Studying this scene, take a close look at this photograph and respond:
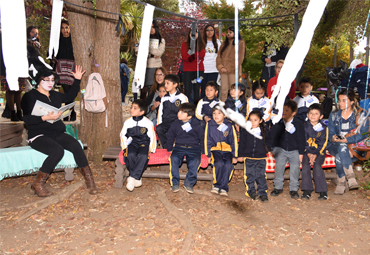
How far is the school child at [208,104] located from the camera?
Result: 5426 millimetres

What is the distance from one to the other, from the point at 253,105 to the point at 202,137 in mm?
1302

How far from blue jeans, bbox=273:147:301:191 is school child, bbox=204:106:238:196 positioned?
65 cm

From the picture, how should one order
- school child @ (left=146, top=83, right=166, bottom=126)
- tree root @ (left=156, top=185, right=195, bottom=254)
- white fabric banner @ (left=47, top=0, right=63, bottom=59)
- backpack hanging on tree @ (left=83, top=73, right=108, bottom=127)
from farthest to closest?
school child @ (left=146, top=83, right=166, bottom=126) → backpack hanging on tree @ (left=83, top=73, right=108, bottom=127) → white fabric banner @ (left=47, top=0, right=63, bottom=59) → tree root @ (left=156, top=185, right=195, bottom=254)

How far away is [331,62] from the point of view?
46.8 feet

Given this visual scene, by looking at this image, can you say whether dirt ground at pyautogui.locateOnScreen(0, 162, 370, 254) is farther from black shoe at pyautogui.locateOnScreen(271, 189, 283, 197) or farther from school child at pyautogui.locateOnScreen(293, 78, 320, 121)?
school child at pyautogui.locateOnScreen(293, 78, 320, 121)

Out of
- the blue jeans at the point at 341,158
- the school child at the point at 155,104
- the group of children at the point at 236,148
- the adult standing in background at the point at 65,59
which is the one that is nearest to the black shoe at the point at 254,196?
the group of children at the point at 236,148

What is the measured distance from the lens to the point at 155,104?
613 centimetres

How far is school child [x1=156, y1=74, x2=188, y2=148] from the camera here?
17.9ft

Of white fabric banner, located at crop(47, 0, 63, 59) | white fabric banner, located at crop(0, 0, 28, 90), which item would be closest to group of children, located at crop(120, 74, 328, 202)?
white fabric banner, located at crop(47, 0, 63, 59)

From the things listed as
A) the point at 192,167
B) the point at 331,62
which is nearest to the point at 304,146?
the point at 192,167

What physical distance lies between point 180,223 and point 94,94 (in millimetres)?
2747

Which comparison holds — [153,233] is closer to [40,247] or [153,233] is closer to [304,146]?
[40,247]

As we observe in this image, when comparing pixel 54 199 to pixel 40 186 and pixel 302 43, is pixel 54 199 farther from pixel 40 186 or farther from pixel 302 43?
pixel 302 43

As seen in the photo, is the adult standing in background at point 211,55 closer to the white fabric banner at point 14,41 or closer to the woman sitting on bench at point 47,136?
the woman sitting on bench at point 47,136
